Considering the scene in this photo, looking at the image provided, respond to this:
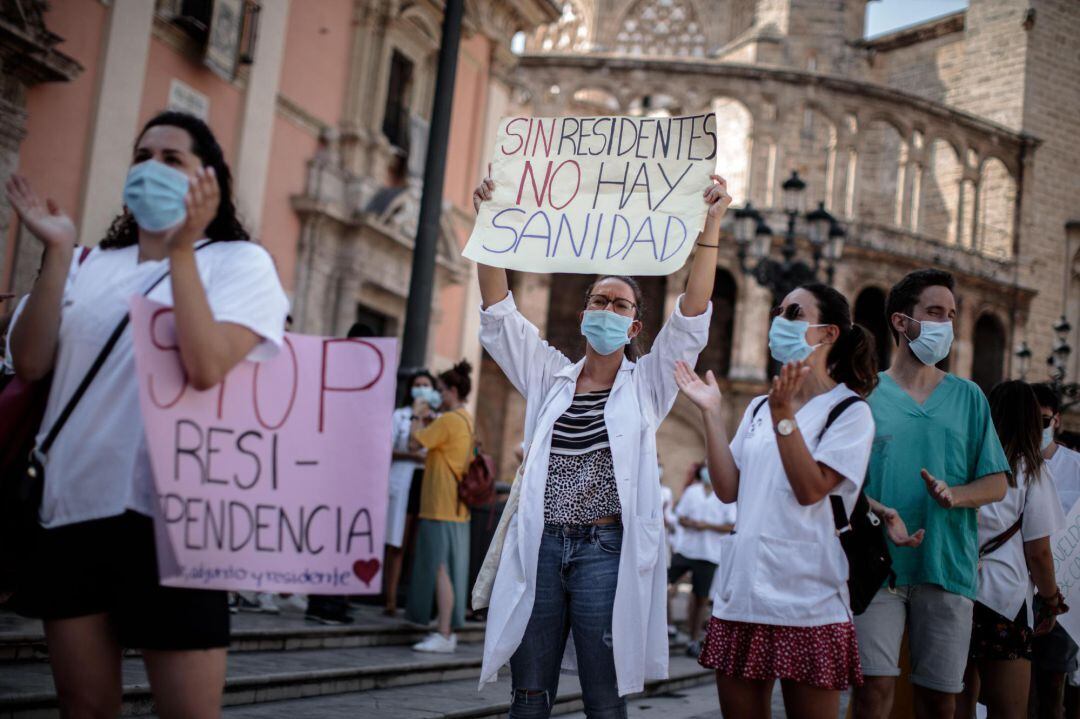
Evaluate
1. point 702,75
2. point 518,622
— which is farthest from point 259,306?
point 702,75

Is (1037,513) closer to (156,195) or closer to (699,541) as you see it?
(156,195)

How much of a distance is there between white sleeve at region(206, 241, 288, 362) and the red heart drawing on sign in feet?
1.85

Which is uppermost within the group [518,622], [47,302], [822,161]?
[822,161]

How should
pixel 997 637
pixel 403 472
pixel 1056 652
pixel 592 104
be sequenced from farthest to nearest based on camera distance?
pixel 592 104 → pixel 403 472 → pixel 1056 652 → pixel 997 637

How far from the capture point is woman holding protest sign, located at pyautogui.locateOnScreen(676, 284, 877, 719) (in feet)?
11.4

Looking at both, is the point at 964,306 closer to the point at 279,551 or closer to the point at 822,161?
the point at 822,161

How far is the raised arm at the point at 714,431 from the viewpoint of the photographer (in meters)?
3.77

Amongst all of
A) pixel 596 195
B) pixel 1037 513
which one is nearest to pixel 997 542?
pixel 1037 513

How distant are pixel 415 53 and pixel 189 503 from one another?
17450 mm

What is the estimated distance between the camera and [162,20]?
13.5 metres

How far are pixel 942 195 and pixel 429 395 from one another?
102 ft

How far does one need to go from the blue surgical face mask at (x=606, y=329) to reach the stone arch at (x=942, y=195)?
32632 mm

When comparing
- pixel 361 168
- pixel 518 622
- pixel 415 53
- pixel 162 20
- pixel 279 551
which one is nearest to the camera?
pixel 279 551

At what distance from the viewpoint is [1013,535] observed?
199 inches
